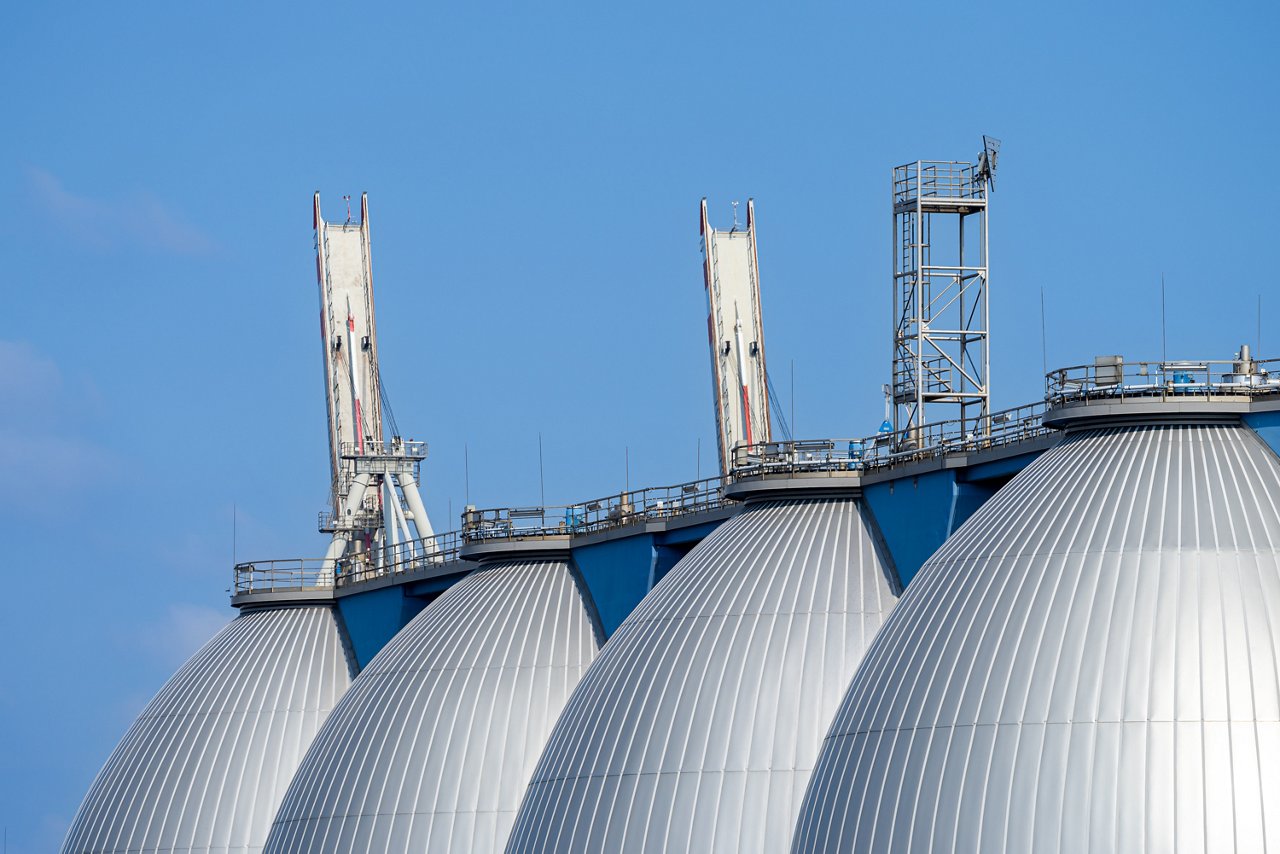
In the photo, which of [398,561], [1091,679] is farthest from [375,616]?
[1091,679]

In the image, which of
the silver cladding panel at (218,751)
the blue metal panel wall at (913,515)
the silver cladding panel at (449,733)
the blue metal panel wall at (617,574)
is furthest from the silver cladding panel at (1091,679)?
the silver cladding panel at (218,751)

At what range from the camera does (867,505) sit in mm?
60688

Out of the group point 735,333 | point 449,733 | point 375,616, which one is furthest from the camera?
point 735,333

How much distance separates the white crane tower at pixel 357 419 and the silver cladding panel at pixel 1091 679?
1904 inches

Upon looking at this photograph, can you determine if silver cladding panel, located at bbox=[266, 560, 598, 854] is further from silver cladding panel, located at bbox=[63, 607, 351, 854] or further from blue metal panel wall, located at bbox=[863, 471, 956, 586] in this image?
blue metal panel wall, located at bbox=[863, 471, 956, 586]

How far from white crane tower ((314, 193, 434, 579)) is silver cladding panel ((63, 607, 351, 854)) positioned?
458 inches

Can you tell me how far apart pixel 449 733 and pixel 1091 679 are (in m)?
26.3

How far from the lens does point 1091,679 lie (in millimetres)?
45000

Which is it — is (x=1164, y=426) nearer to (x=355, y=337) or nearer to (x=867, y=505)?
(x=867, y=505)

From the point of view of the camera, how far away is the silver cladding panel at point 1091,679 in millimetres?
43844

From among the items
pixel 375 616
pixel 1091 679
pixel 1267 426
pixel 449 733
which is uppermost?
pixel 1267 426

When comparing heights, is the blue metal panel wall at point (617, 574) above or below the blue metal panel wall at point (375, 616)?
above

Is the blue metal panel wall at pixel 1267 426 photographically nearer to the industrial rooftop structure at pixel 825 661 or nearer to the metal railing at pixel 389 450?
the industrial rooftop structure at pixel 825 661

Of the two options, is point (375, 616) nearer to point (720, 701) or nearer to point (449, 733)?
point (449, 733)
